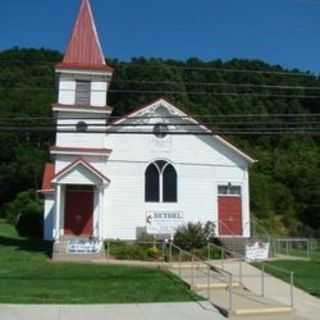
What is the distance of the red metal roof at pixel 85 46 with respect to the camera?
1255 inches

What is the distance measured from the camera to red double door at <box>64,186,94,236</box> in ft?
100

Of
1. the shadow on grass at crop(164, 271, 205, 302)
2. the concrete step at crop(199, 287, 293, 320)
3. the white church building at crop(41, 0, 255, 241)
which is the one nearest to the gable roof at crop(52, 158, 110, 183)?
the white church building at crop(41, 0, 255, 241)

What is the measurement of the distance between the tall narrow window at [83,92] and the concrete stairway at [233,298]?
40.4 feet

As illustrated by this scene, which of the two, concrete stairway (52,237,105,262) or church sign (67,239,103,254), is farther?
church sign (67,239,103,254)

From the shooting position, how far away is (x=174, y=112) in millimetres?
32438

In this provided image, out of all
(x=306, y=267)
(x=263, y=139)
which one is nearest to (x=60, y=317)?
(x=306, y=267)

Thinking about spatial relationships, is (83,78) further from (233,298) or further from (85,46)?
(233,298)

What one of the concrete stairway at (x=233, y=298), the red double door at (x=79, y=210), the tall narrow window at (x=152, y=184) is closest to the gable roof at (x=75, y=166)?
the red double door at (x=79, y=210)

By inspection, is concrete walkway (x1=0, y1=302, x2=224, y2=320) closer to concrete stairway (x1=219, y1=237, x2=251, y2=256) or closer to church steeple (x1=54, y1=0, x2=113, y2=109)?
concrete stairway (x1=219, y1=237, x2=251, y2=256)

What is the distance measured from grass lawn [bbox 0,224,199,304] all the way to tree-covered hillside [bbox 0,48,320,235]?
20.6 m

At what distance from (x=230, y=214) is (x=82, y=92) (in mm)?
10542

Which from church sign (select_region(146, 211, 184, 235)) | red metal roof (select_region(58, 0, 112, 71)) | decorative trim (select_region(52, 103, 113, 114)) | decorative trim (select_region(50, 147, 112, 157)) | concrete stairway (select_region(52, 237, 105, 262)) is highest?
red metal roof (select_region(58, 0, 112, 71))

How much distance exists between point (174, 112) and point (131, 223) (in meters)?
6.59

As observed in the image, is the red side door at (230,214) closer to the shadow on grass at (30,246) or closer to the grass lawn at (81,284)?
the shadow on grass at (30,246)
